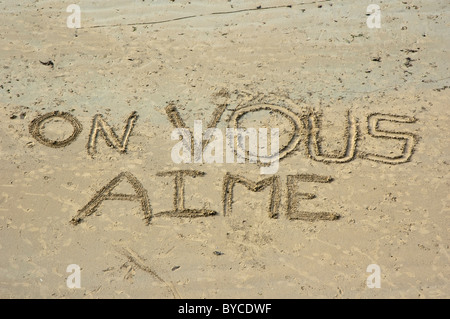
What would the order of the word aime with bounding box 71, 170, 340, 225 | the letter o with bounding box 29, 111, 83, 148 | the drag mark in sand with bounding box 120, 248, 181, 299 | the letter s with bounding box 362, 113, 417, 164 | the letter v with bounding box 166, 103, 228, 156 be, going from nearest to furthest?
the drag mark in sand with bounding box 120, 248, 181, 299 < the word aime with bounding box 71, 170, 340, 225 < the letter s with bounding box 362, 113, 417, 164 < the letter o with bounding box 29, 111, 83, 148 < the letter v with bounding box 166, 103, 228, 156

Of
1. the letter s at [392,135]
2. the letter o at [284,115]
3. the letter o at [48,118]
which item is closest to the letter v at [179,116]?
the letter o at [284,115]

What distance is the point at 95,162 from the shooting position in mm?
4312

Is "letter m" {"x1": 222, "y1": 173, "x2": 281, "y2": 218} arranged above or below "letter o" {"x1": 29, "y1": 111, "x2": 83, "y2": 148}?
below

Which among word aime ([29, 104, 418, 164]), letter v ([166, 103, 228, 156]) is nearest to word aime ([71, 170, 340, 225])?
word aime ([29, 104, 418, 164])

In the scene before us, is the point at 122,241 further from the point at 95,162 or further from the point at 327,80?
the point at 327,80

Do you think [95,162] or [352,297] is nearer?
[352,297]

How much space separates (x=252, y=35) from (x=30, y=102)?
2.15m

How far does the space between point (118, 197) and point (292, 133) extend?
1523mm

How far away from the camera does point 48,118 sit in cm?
457

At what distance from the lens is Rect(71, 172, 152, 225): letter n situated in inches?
159

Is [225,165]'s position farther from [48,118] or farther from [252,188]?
[48,118]

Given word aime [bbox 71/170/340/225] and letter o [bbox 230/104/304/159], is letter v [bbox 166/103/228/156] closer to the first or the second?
letter o [bbox 230/104/304/159]

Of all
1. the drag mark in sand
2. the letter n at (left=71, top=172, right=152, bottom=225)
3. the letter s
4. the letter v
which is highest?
the letter v

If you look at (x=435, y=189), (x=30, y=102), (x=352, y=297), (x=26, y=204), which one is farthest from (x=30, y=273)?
(x=435, y=189)
